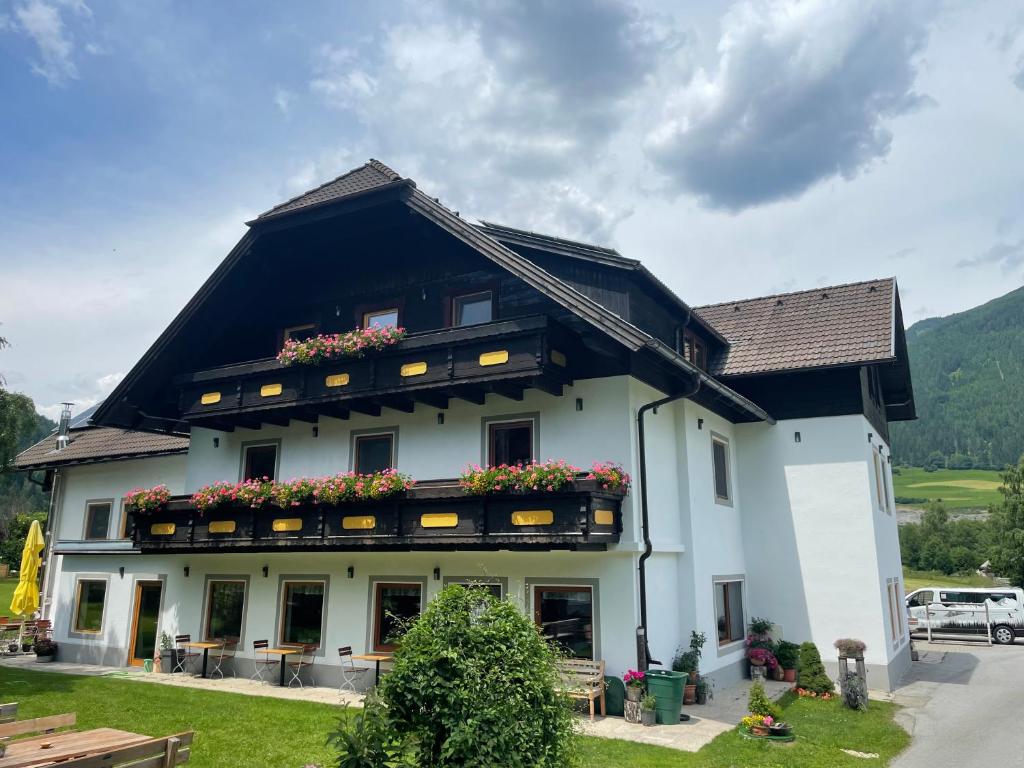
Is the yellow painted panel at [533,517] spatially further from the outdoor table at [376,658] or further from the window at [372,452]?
the window at [372,452]

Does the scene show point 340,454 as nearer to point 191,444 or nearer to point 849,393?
point 191,444

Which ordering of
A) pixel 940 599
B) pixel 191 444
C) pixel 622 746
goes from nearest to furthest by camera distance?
pixel 622 746 → pixel 191 444 → pixel 940 599

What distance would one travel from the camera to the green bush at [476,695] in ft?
18.2

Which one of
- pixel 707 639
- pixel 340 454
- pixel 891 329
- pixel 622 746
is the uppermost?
pixel 891 329

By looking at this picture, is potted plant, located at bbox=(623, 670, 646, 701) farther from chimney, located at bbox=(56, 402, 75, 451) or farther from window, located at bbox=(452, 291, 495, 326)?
chimney, located at bbox=(56, 402, 75, 451)

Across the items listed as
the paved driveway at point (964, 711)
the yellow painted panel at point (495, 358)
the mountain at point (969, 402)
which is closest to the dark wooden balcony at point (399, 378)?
the yellow painted panel at point (495, 358)

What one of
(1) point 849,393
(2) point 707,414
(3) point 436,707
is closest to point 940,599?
(1) point 849,393

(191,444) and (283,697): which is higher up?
(191,444)

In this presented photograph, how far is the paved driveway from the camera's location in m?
10.1

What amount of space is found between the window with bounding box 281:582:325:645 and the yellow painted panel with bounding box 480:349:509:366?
5.94 m

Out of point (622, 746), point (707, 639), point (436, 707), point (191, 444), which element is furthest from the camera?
point (191, 444)

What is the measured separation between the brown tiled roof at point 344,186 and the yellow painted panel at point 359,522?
583 cm

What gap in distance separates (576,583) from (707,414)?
5096 mm

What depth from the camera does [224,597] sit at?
16375mm
